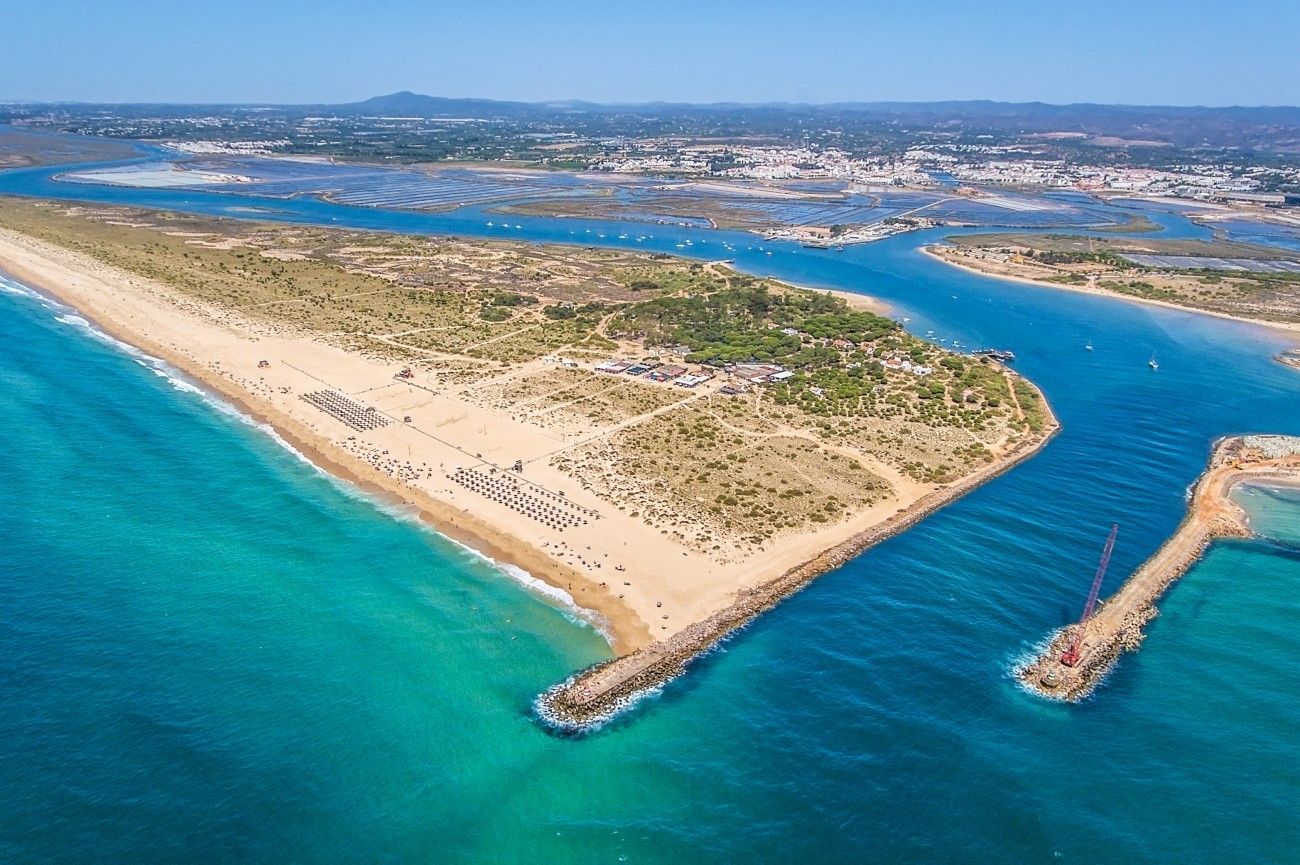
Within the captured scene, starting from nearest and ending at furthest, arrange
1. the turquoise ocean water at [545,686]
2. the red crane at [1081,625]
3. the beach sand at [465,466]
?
the turquoise ocean water at [545,686] → the red crane at [1081,625] → the beach sand at [465,466]

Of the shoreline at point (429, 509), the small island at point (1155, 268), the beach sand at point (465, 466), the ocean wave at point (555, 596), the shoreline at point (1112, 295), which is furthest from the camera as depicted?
the small island at point (1155, 268)

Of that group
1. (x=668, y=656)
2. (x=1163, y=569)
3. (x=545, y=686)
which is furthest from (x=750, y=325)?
(x=545, y=686)

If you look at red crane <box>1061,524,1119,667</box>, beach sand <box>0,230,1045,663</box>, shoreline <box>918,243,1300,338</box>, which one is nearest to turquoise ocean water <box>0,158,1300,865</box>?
red crane <box>1061,524,1119,667</box>

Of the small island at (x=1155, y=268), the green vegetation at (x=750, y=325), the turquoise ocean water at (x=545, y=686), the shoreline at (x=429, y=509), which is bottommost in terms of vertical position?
the turquoise ocean water at (x=545, y=686)

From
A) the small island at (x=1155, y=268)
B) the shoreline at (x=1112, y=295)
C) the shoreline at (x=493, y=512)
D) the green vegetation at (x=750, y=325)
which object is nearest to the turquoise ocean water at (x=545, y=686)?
the shoreline at (x=493, y=512)

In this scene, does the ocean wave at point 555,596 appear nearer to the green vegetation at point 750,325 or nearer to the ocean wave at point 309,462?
the ocean wave at point 309,462

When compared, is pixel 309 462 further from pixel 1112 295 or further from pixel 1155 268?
pixel 1155 268

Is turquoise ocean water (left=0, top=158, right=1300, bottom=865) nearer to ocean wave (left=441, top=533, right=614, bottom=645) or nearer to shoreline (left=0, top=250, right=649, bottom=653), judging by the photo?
ocean wave (left=441, top=533, right=614, bottom=645)
